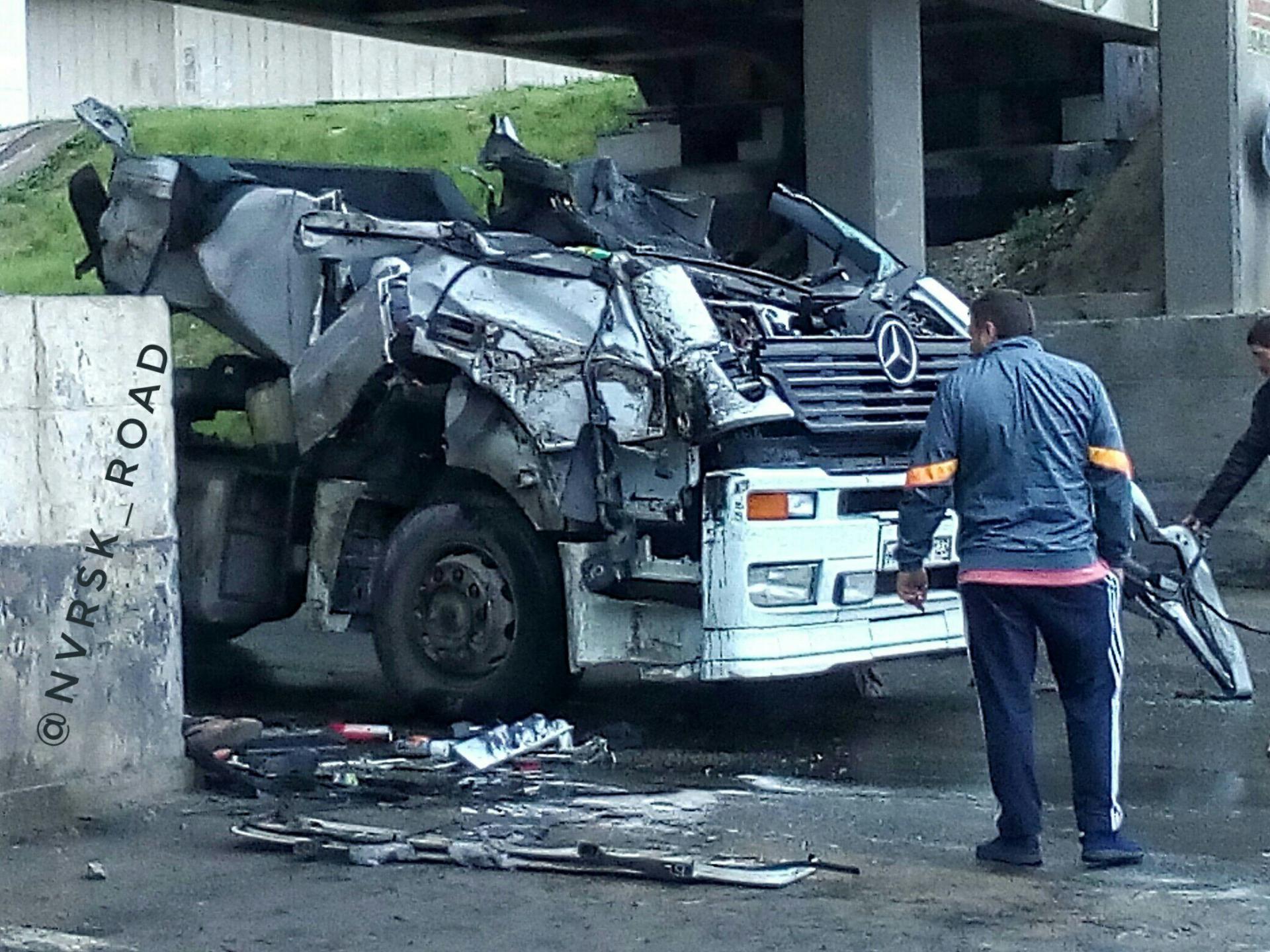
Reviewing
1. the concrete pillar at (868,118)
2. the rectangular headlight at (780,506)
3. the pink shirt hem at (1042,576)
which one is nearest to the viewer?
the pink shirt hem at (1042,576)

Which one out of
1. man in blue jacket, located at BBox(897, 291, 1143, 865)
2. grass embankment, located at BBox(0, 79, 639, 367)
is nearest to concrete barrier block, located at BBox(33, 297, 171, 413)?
man in blue jacket, located at BBox(897, 291, 1143, 865)

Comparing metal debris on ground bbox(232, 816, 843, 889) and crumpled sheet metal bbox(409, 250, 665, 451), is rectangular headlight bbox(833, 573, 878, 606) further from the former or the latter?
metal debris on ground bbox(232, 816, 843, 889)

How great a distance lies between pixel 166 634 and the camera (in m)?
7.22

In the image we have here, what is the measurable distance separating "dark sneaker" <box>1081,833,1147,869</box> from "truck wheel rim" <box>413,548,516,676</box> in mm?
2827

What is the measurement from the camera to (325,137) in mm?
24453

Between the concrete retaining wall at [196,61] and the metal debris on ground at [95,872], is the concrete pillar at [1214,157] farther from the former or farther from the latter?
the concrete retaining wall at [196,61]

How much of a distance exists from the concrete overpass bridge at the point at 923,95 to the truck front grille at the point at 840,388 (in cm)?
567

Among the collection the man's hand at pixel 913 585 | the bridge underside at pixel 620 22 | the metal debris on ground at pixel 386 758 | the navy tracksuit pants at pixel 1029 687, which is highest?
the bridge underside at pixel 620 22

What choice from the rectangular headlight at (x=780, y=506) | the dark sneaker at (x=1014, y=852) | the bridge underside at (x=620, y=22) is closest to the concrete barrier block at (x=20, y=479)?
the rectangular headlight at (x=780, y=506)

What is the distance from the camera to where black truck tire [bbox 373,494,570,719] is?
8375mm

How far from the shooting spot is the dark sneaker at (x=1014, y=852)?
6.18 meters

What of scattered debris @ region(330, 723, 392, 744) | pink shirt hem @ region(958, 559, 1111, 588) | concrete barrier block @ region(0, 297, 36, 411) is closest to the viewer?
pink shirt hem @ region(958, 559, 1111, 588)

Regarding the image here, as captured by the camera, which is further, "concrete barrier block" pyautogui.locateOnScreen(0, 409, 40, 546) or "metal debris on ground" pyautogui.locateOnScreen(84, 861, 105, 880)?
"concrete barrier block" pyautogui.locateOnScreen(0, 409, 40, 546)

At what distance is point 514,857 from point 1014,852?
1.40 meters
